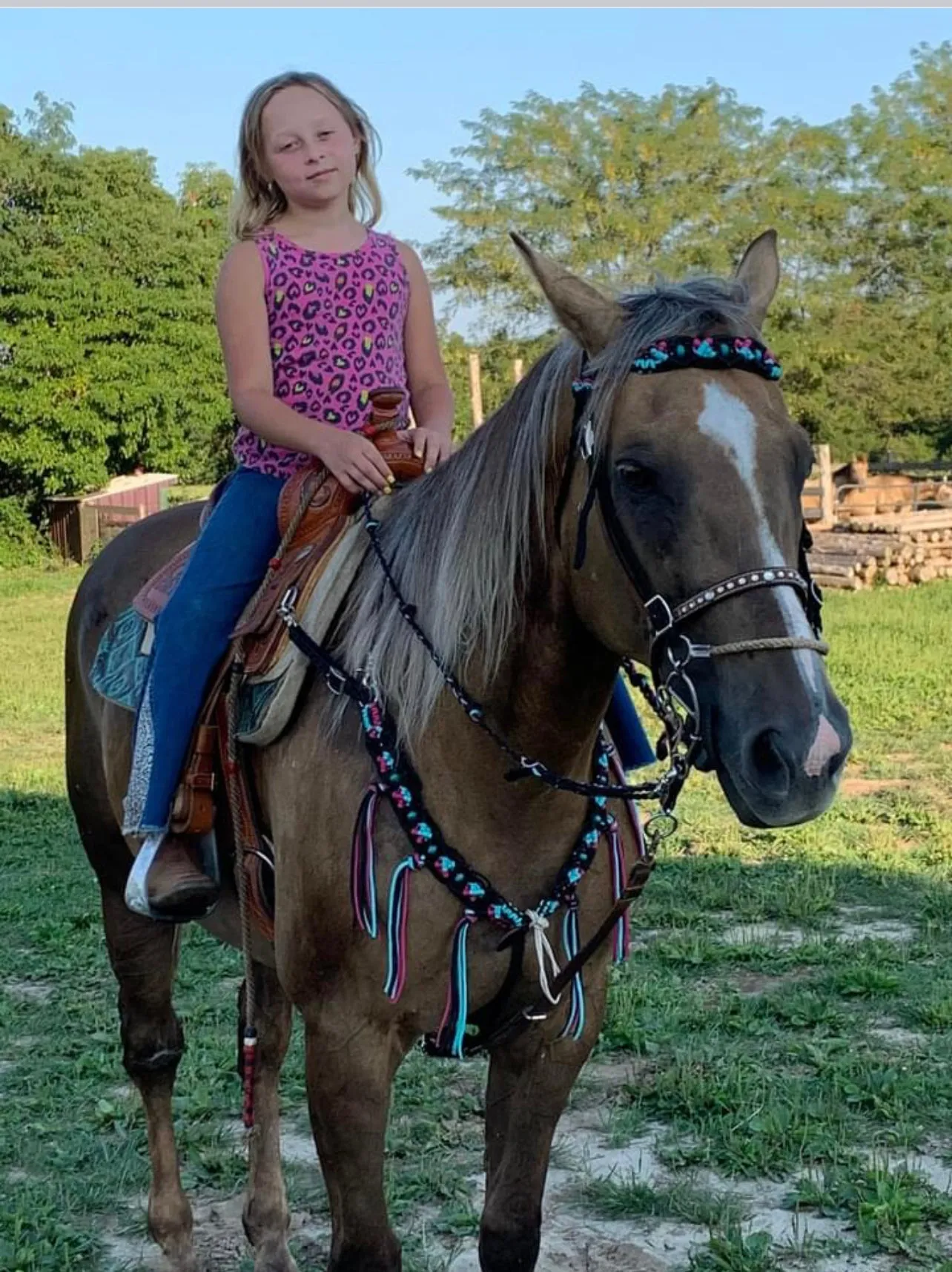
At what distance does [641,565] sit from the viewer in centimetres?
195

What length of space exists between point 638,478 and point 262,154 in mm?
1444

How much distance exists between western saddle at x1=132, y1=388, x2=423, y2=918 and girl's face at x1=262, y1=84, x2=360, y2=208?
0.53 metres

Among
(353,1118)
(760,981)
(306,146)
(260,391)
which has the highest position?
(306,146)

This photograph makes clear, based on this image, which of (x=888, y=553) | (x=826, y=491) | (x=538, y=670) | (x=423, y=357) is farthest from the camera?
(x=826, y=491)

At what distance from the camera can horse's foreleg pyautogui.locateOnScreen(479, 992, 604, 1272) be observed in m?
2.60

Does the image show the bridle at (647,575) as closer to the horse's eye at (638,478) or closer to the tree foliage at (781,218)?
the horse's eye at (638,478)

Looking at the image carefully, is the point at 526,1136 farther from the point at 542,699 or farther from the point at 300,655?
the point at 300,655

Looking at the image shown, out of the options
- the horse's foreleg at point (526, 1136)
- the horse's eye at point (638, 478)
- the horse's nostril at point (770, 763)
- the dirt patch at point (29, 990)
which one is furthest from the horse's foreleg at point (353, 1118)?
the dirt patch at point (29, 990)

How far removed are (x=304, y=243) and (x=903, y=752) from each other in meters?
6.92

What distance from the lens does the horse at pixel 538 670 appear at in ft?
6.03

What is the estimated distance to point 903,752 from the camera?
874 centimetres

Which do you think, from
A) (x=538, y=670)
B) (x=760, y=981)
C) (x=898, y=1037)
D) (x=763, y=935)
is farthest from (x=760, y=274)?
(x=763, y=935)

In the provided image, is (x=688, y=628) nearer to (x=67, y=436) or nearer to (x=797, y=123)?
(x=67, y=436)

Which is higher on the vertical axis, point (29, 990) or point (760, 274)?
point (760, 274)
